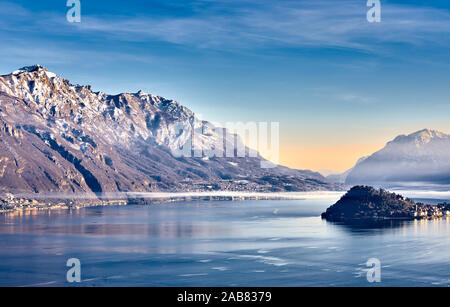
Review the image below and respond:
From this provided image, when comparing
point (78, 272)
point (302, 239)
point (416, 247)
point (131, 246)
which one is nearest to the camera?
point (78, 272)

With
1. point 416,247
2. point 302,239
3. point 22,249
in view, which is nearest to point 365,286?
point 416,247

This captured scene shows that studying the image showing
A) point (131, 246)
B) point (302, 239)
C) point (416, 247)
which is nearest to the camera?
point (416, 247)

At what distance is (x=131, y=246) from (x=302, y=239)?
54.0 metres

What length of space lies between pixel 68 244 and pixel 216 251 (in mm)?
50263

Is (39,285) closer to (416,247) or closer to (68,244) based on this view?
(68,244)

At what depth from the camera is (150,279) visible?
117375mm

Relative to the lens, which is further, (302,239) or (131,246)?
(302,239)

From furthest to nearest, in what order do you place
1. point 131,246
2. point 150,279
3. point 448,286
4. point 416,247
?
1. point 131,246
2. point 416,247
3. point 150,279
4. point 448,286

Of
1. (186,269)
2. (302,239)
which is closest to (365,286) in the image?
(186,269)
